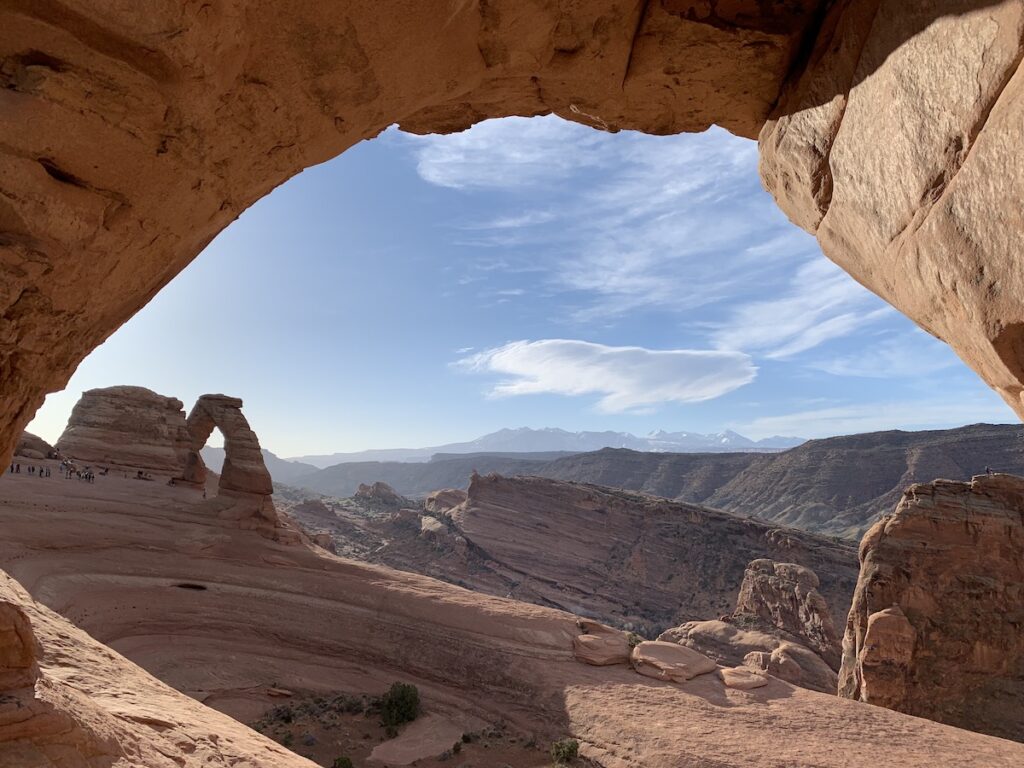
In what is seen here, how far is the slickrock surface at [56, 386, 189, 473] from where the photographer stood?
28.6 metres

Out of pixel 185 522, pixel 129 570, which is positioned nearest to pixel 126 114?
pixel 129 570

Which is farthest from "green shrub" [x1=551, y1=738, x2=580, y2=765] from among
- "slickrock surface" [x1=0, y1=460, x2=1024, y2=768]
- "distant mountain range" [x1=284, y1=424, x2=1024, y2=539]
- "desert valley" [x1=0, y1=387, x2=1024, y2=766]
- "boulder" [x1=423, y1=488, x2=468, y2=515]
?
"distant mountain range" [x1=284, y1=424, x2=1024, y2=539]

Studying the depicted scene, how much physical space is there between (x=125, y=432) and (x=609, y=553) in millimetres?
37221

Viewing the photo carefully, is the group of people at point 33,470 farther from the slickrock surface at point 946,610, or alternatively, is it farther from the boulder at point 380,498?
the boulder at point 380,498

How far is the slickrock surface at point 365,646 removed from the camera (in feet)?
44.7

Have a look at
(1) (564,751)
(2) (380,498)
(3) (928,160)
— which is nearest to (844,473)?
(2) (380,498)

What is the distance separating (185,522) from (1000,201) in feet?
75.7

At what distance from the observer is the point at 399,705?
47.0ft

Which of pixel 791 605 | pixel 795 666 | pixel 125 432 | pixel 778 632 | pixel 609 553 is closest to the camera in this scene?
pixel 795 666

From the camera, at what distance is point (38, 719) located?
15.5 feet

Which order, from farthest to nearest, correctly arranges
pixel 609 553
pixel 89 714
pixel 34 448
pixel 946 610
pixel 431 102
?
pixel 609 553, pixel 34 448, pixel 946 610, pixel 431 102, pixel 89 714

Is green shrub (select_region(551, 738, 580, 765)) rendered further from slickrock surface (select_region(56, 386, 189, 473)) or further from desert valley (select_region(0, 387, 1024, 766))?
slickrock surface (select_region(56, 386, 189, 473))

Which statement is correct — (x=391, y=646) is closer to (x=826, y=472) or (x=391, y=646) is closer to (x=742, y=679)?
(x=742, y=679)

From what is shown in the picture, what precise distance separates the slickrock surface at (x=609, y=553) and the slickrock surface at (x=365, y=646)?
23.0m
